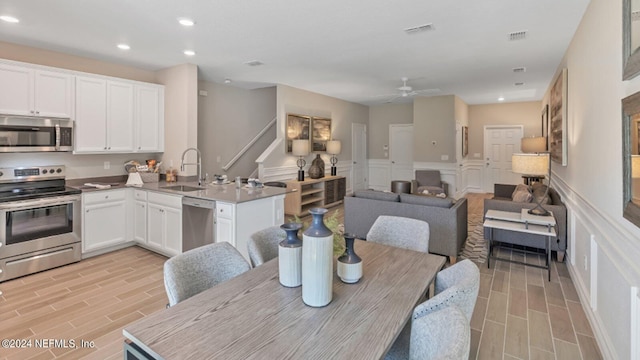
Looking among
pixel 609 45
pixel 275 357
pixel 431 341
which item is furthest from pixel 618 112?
pixel 275 357

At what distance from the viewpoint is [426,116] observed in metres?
7.98

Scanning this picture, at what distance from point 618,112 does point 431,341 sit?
6.25 ft

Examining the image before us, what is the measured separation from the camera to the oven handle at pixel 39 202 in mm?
3292

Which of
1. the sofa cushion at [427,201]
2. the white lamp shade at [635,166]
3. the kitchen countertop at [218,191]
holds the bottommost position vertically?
the sofa cushion at [427,201]

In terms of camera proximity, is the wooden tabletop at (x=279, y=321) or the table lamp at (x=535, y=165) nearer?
the wooden tabletop at (x=279, y=321)

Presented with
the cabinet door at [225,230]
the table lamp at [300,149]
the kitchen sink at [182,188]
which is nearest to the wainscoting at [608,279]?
the cabinet door at [225,230]

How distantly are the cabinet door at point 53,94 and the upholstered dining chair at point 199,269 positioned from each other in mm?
3488

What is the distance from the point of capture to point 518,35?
3.68 m

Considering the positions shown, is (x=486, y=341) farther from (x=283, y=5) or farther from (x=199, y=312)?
(x=283, y=5)

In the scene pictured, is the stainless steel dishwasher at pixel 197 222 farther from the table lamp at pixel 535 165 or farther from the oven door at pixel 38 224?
the table lamp at pixel 535 165

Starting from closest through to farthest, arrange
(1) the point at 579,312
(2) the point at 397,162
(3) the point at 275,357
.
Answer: (3) the point at 275,357 < (1) the point at 579,312 < (2) the point at 397,162

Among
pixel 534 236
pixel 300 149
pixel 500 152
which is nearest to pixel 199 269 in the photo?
pixel 534 236

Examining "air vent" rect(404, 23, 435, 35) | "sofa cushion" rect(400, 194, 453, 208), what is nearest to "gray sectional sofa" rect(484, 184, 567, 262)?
"sofa cushion" rect(400, 194, 453, 208)

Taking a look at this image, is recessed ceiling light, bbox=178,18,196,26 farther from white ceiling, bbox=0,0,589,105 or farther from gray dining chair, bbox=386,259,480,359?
gray dining chair, bbox=386,259,480,359
